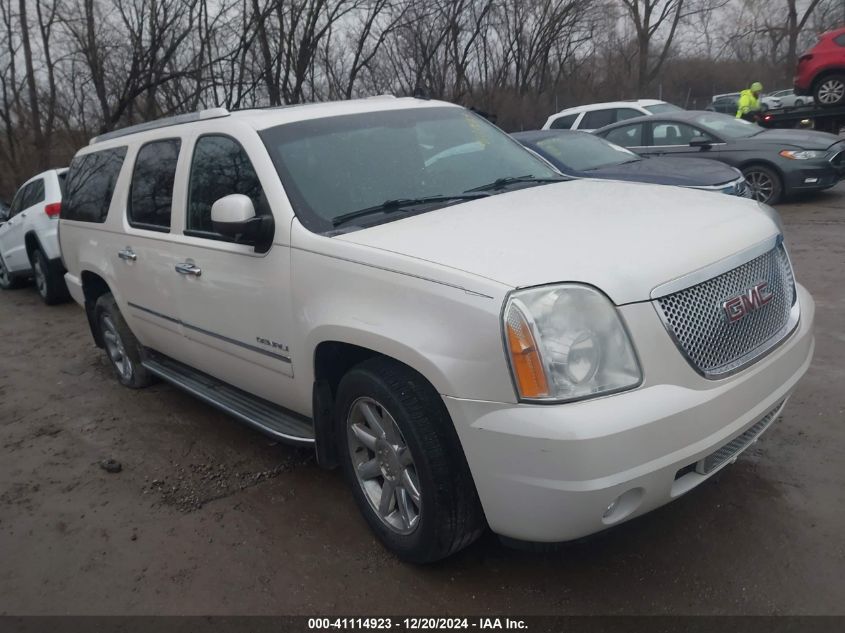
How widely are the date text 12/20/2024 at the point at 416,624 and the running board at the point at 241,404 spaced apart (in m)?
0.85

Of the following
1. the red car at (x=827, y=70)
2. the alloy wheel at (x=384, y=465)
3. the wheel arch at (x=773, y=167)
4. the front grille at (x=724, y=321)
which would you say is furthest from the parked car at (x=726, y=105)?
the alloy wheel at (x=384, y=465)

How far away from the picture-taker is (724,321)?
105 inches

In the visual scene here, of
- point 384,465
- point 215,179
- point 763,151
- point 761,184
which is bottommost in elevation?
point 384,465

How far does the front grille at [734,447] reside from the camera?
2.62 meters

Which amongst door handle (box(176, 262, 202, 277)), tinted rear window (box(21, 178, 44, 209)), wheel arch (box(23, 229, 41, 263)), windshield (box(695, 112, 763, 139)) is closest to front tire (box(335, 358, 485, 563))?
door handle (box(176, 262, 202, 277))

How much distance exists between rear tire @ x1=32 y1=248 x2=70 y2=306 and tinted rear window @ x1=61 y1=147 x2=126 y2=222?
3.60 metres

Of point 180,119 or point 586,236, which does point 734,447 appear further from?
point 180,119

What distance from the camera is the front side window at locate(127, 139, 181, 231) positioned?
14.1 feet

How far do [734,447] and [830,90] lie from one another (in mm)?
15117

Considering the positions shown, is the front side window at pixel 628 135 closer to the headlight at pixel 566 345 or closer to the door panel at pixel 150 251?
the door panel at pixel 150 251

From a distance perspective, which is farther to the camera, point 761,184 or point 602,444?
point 761,184

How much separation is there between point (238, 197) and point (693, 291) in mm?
1954

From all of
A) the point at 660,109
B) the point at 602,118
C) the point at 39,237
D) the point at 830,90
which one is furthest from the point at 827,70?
the point at 39,237

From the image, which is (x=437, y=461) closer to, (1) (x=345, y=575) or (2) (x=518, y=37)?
(1) (x=345, y=575)
